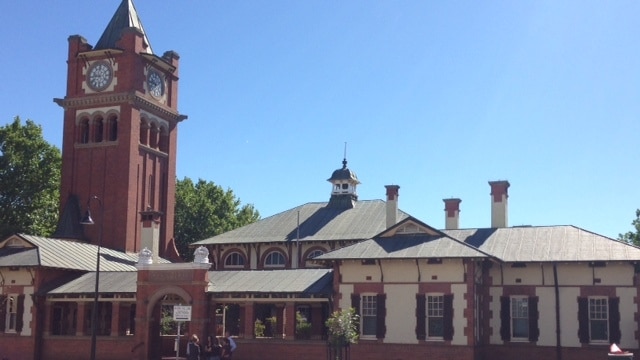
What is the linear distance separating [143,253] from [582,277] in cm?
1879

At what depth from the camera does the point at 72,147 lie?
50.7 m

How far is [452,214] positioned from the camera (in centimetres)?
4072

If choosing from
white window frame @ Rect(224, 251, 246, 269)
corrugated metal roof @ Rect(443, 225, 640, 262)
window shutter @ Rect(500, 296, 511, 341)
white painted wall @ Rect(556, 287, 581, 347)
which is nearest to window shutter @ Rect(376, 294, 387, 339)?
window shutter @ Rect(500, 296, 511, 341)

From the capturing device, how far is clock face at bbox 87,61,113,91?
5041 cm

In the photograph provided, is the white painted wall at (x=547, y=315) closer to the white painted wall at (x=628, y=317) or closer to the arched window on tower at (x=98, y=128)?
the white painted wall at (x=628, y=317)

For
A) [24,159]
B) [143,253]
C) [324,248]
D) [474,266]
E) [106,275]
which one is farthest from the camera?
[24,159]

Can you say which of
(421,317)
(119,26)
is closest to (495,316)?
(421,317)

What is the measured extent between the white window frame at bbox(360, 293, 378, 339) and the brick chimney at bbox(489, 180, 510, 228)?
7.82m

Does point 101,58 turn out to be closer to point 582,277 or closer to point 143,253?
point 143,253

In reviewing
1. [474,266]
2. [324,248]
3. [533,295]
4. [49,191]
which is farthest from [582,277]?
[49,191]

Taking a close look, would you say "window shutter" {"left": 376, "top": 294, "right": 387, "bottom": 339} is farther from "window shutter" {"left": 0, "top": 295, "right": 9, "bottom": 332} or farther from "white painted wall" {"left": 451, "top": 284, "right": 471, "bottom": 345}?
"window shutter" {"left": 0, "top": 295, "right": 9, "bottom": 332}

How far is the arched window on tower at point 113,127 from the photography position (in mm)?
49906

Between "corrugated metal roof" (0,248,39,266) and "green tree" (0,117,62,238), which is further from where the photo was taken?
"green tree" (0,117,62,238)

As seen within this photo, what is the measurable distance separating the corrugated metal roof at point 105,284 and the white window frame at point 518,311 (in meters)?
16.5
